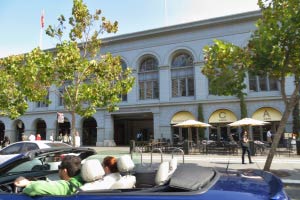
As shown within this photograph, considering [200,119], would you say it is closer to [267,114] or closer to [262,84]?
[267,114]

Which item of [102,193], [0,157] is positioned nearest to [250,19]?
[0,157]

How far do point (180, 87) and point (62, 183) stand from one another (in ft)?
92.5

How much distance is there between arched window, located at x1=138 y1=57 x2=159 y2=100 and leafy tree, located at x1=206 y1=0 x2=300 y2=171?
65.8ft

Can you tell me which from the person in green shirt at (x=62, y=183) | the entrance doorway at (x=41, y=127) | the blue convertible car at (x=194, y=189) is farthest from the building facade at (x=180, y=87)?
the person in green shirt at (x=62, y=183)

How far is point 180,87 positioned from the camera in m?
31.1

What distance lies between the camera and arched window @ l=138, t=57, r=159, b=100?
106 feet

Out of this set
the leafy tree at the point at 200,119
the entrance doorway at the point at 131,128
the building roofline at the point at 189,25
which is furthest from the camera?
the entrance doorway at the point at 131,128

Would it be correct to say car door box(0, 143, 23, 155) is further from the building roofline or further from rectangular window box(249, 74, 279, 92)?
rectangular window box(249, 74, 279, 92)

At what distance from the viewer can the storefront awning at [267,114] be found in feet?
88.8

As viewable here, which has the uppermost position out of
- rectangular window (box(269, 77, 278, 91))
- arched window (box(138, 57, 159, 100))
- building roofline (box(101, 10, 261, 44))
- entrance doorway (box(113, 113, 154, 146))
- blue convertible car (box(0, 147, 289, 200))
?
building roofline (box(101, 10, 261, 44))

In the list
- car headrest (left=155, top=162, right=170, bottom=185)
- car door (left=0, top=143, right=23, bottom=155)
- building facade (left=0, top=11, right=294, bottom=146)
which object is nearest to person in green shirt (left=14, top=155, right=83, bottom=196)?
car headrest (left=155, top=162, right=170, bottom=185)

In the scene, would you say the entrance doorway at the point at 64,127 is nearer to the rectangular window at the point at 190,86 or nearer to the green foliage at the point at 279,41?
the rectangular window at the point at 190,86

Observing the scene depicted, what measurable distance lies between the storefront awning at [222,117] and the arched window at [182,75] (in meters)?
3.36

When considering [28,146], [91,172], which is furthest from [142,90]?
[91,172]
